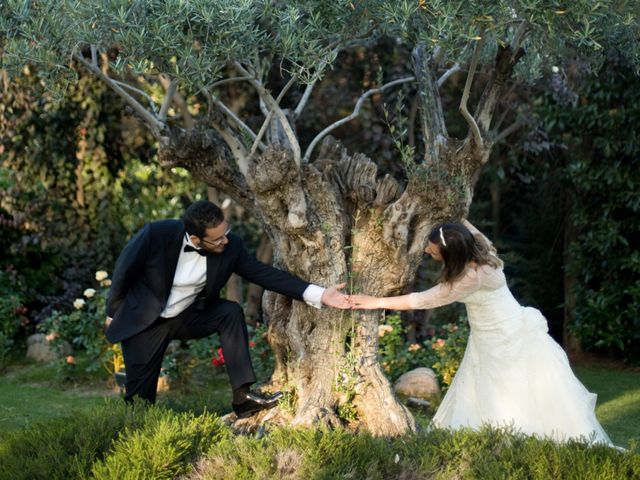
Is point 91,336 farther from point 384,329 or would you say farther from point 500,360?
point 500,360

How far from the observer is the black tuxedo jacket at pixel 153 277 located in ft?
19.0

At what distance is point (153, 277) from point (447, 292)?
1.88 metres

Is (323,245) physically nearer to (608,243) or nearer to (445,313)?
(608,243)

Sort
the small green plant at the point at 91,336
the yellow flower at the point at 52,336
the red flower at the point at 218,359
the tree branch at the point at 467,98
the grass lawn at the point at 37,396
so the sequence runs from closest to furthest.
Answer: the tree branch at the point at 467,98 → the grass lawn at the point at 37,396 → the red flower at the point at 218,359 → the small green plant at the point at 91,336 → the yellow flower at the point at 52,336

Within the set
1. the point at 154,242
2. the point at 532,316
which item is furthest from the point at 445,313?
the point at 154,242

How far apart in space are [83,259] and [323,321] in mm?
6067

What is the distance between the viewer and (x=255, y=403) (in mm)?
5918

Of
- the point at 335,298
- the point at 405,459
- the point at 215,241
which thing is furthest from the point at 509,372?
the point at 215,241

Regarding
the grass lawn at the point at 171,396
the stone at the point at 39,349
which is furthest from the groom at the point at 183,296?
the stone at the point at 39,349

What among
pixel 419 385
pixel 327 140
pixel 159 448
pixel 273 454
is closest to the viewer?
pixel 159 448

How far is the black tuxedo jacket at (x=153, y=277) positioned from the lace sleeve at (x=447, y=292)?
28.4 inches

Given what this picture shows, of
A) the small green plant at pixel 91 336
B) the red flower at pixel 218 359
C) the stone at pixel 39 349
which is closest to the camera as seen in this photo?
the red flower at pixel 218 359

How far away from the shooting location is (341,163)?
6012mm

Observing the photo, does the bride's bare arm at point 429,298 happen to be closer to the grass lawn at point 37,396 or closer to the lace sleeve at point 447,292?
the lace sleeve at point 447,292
